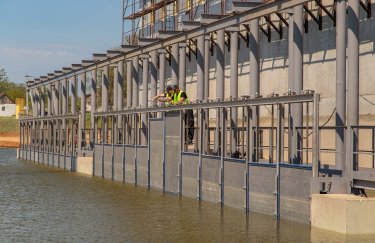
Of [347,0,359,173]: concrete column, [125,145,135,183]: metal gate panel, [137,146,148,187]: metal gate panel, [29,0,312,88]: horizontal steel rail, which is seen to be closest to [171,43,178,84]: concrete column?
[29,0,312,88]: horizontal steel rail

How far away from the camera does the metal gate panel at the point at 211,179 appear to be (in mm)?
23328

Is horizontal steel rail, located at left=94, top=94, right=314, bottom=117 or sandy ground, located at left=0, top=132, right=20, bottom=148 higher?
horizontal steel rail, located at left=94, top=94, right=314, bottom=117

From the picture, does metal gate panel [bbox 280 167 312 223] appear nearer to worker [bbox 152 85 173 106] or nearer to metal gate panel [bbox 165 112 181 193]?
metal gate panel [bbox 165 112 181 193]

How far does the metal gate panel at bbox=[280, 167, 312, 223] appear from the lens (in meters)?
18.1

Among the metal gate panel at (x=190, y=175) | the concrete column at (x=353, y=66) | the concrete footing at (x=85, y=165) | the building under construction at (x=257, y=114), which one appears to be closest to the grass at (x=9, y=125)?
the building under construction at (x=257, y=114)

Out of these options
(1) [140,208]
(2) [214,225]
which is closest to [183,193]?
(1) [140,208]

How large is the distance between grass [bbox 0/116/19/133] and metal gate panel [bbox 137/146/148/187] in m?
87.2

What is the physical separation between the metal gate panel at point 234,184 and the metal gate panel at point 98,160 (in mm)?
14949

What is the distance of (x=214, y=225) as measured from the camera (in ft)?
60.5

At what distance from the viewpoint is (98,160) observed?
3750 centimetres

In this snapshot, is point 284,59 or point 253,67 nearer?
point 253,67

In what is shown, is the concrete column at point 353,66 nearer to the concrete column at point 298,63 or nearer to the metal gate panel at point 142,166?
the concrete column at point 298,63

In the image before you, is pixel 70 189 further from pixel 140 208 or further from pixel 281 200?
pixel 281 200

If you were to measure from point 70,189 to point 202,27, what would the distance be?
7.77 meters
